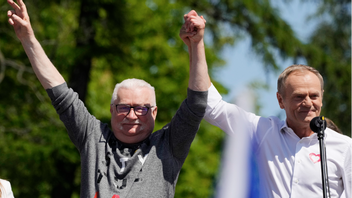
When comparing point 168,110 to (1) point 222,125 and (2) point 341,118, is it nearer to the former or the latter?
(2) point 341,118

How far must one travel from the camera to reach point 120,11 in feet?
25.8

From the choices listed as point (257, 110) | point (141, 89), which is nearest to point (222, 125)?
point (141, 89)

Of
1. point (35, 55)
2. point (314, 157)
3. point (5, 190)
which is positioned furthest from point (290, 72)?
point (5, 190)

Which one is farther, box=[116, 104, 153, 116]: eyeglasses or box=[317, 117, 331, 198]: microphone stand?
box=[116, 104, 153, 116]: eyeglasses

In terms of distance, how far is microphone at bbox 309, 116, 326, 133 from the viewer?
8.23 ft

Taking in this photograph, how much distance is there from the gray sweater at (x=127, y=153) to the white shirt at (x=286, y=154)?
34 cm

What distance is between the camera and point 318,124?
8.25ft

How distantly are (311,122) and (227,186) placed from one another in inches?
31.5

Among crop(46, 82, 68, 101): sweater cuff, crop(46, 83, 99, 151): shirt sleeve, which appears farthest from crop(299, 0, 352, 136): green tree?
crop(46, 82, 68, 101): sweater cuff

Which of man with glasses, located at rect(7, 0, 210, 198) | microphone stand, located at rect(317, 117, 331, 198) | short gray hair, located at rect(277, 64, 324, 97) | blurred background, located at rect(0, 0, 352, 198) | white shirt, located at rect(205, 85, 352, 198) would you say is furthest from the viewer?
blurred background, located at rect(0, 0, 352, 198)

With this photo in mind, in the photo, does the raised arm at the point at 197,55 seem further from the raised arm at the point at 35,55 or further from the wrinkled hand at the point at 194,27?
the raised arm at the point at 35,55

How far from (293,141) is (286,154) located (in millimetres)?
106

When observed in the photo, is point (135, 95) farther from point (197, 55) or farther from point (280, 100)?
point (280, 100)

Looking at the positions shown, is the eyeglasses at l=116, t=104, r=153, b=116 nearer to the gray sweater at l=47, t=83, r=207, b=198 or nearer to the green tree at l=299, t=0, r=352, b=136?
the gray sweater at l=47, t=83, r=207, b=198
